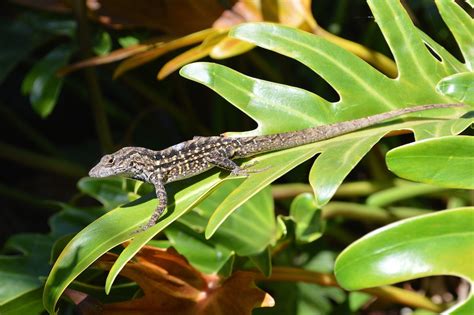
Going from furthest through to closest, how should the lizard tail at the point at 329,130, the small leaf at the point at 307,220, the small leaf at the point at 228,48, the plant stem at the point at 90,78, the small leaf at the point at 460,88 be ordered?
the plant stem at the point at 90,78 < the small leaf at the point at 228,48 < the small leaf at the point at 307,220 < the lizard tail at the point at 329,130 < the small leaf at the point at 460,88

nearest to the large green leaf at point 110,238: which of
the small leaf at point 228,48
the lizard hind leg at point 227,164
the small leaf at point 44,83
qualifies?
the lizard hind leg at point 227,164

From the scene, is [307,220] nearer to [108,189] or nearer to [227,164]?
[227,164]

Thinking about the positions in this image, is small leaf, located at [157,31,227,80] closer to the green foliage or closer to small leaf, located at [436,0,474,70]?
the green foliage

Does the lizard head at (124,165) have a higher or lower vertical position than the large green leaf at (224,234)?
higher

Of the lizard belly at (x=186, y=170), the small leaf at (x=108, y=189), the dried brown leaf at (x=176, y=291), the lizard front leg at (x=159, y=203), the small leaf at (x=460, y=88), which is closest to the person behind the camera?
the small leaf at (x=460, y=88)

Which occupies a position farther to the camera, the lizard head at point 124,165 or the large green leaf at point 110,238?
the lizard head at point 124,165

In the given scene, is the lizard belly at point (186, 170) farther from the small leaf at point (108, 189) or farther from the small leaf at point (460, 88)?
the small leaf at point (460, 88)
